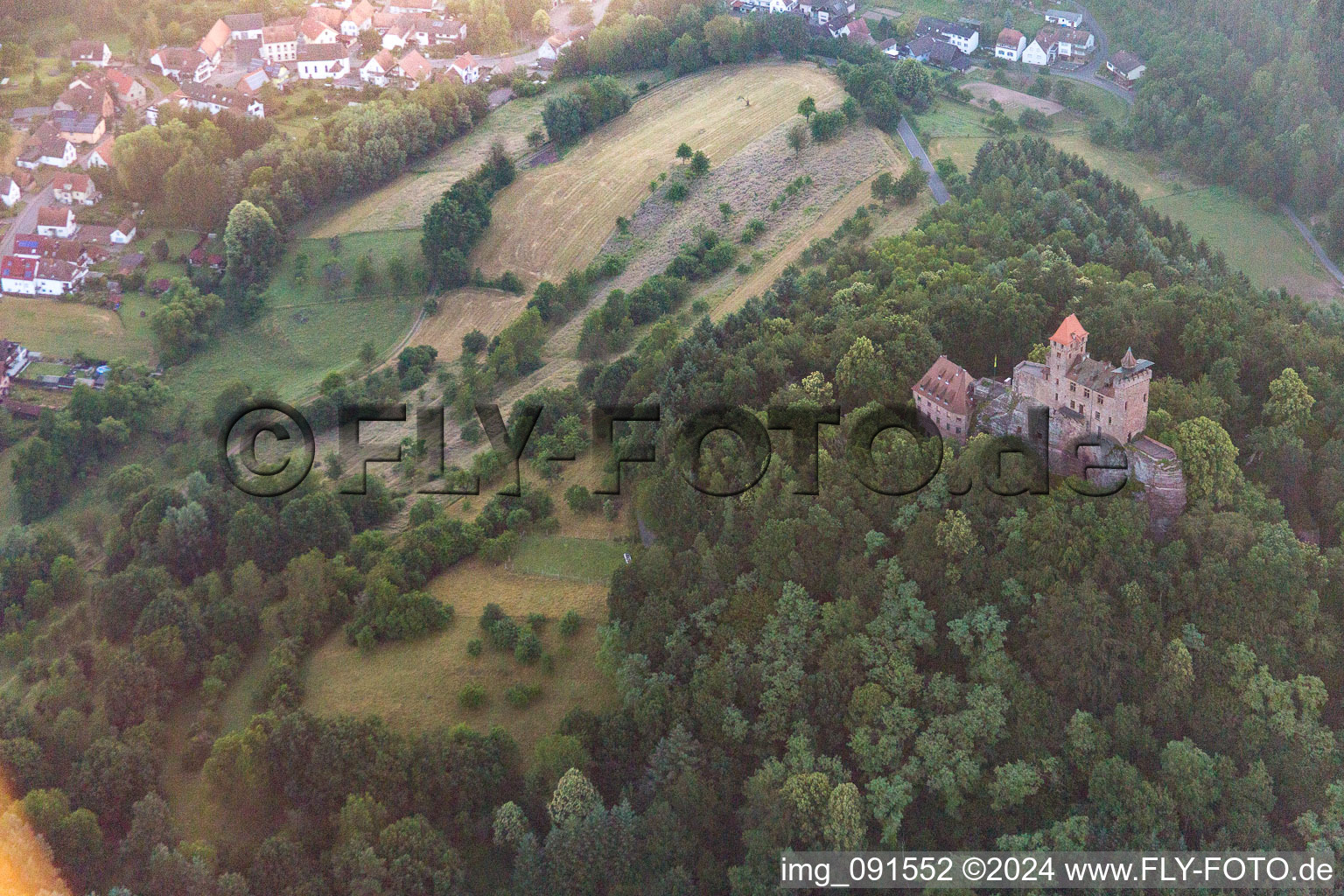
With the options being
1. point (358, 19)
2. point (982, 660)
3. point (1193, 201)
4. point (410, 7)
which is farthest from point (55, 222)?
point (1193, 201)

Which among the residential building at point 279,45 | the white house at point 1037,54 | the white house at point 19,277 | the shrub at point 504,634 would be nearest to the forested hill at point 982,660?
the shrub at point 504,634

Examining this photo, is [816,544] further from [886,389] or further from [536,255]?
[536,255]

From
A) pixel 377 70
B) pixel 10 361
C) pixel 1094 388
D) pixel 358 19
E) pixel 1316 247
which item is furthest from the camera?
pixel 358 19

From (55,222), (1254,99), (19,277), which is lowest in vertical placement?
(19,277)

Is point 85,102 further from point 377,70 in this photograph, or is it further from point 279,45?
point 377,70

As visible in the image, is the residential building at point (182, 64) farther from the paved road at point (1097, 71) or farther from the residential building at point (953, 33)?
the paved road at point (1097, 71)

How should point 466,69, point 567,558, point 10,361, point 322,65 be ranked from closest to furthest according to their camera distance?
point 567,558, point 10,361, point 322,65, point 466,69

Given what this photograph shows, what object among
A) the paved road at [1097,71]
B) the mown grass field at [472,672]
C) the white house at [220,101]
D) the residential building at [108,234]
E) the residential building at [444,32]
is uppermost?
the paved road at [1097,71]
